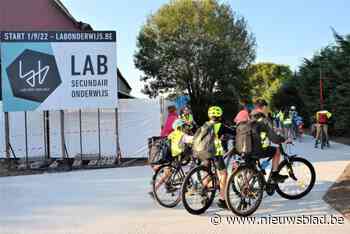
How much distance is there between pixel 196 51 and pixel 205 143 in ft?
99.2

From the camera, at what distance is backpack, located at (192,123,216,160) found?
639 centimetres

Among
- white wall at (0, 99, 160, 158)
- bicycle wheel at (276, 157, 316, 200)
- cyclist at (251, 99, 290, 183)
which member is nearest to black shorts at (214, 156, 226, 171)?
cyclist at (251, 99, 290, 183)

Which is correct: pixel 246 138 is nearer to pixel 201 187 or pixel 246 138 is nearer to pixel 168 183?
pixel 201 187

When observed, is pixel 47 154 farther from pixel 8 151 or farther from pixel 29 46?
pixel 29 46

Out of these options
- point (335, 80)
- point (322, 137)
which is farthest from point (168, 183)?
point (335, 80)

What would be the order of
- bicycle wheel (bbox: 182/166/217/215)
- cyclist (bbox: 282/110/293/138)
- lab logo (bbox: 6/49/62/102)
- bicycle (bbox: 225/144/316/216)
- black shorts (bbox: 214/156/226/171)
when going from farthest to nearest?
cyclist (bbox: 282/110/293/138) < lab logo (bbox: 6/49/62/102) < black shorts (bbox: 214/156/226/171) < bicycle wheel (bbox: 182/166/217/215) < bicycle (bbox: 225/144/316/216)

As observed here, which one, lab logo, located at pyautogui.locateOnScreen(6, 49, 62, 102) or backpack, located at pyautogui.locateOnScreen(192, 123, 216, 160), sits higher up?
lab logo, located at pyautogui.locateOnScreen(6, 49, 62, 102)

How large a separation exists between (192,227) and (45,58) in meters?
8.72

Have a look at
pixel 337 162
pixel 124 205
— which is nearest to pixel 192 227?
pixel 124 205

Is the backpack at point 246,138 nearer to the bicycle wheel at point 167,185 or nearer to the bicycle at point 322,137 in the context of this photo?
the bicycle wheel at point 167,185

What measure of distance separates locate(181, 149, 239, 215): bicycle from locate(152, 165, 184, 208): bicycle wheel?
1.83 feet

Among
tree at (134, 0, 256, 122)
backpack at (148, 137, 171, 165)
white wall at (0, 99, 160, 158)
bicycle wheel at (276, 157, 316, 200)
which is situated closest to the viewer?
backpack at (148, 137, 171, 165)

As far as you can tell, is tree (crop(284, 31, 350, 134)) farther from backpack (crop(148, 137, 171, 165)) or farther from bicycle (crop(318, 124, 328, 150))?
backpack (crop(148, 137, 171, 165))

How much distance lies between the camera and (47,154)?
14.0m
